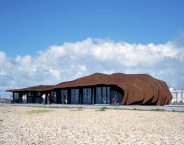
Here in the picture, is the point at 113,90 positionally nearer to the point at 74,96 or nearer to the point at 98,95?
the point at 98,95

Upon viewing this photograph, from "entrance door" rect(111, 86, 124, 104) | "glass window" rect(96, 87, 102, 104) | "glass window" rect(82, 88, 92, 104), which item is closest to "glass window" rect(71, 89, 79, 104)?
"glass window" rect(82, 88, 92, 104)

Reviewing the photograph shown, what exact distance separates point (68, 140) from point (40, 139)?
1043mm

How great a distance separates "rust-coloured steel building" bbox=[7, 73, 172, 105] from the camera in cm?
4634

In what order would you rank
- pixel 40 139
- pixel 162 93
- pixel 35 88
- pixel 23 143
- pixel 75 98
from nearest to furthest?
1. pixel 23 143
2. pixel 40 139
3. pixel 162 93
4. pixel 75 98
5. pixel 35 88

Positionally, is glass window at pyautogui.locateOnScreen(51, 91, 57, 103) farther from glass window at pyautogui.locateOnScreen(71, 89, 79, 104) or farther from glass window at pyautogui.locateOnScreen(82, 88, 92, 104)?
glass window at pyautogui.locateOnScreen(82, 88, 92, 104)

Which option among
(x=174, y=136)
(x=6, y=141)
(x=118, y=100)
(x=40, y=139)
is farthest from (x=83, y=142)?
(x=118, y=100)

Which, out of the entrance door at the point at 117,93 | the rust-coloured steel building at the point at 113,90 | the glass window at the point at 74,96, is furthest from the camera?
the glass window at the point at 74,96

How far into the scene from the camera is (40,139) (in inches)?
523

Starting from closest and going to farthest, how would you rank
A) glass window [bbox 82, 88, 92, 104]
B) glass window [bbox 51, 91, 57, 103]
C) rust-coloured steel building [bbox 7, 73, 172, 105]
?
rust-coloured steel building [bbox 7, 73, 172, 105]
glass window [bbox 82, 88, 92, 104]
glass window [bbox 51, 91, 57, 103]

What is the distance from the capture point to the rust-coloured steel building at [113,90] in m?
46.3

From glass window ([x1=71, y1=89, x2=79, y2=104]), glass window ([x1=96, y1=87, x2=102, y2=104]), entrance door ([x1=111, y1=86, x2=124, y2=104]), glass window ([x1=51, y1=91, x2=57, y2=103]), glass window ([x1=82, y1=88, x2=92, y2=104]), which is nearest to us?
entrance door ([x1=111, y1=86, x2=124, y2=104])

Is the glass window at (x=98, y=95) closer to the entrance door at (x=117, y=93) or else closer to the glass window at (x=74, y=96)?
the entrance door at (x=117, y=93)

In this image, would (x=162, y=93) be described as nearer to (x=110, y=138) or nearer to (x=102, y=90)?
(x=102, y=90)

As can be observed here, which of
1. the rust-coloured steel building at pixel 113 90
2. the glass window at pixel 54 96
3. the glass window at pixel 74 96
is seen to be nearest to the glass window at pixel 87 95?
the rust-coloured steel building at pixel 113 90
